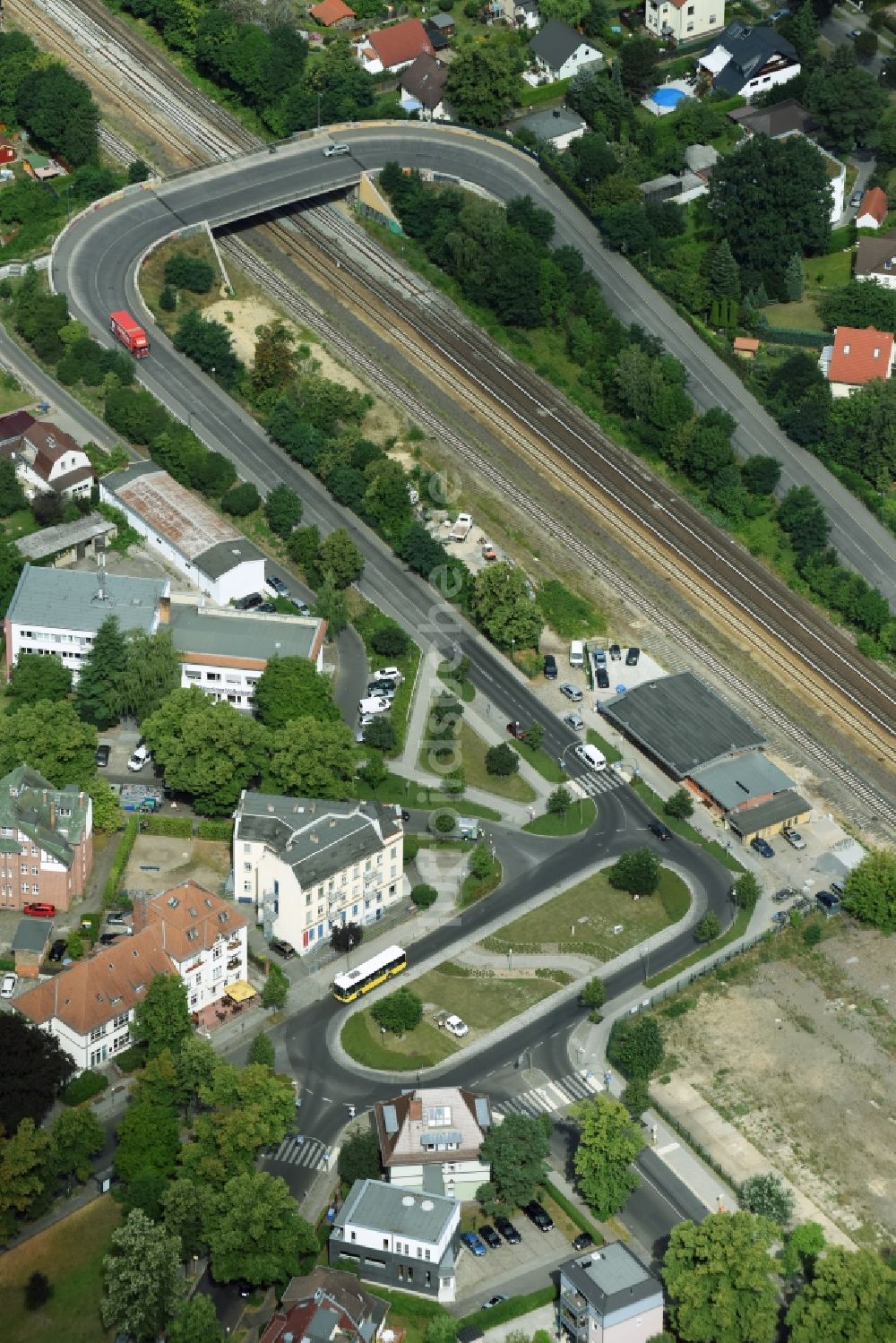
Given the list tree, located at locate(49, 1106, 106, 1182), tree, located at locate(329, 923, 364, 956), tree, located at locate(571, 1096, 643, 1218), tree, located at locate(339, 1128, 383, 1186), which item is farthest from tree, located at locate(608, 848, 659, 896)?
tree, located at locate(49, 1106, 106, 1182)

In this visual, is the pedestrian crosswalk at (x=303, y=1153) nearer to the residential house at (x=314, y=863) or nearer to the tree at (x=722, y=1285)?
the residential house at (x=314, y=863)

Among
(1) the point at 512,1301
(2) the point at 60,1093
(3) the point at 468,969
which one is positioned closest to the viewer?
(1) the point at 512,1301

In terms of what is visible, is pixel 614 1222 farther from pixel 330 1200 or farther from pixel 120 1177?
pixel 120 1177

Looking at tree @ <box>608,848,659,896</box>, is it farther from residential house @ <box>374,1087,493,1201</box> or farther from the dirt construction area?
residential house @ <box>374,1087,493,1201</box>

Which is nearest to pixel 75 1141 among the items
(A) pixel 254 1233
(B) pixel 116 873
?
(A) pixel 254 1233

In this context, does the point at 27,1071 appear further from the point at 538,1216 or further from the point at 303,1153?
the point at 538,1216

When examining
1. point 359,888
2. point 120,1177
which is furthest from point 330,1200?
point 359,888
